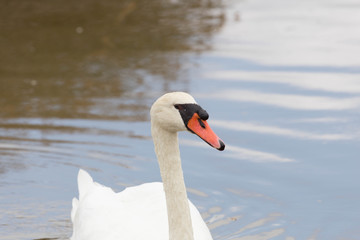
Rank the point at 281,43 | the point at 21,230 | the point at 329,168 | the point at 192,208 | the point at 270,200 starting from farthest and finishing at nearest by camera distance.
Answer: the point at 281,43
the point at 329,168
the point at 270,200
the point at 21,230
the point at 192,208

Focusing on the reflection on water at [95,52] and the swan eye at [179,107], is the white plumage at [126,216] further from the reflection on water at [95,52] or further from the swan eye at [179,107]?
the reflection on water at [95,52]

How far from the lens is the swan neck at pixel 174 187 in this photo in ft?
16.7

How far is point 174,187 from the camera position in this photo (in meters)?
5.13

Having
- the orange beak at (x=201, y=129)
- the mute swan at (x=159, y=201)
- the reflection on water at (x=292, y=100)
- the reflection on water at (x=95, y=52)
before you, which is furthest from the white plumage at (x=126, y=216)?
the reflection on water at (x=292, y=100)

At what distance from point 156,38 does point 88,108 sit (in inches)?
125

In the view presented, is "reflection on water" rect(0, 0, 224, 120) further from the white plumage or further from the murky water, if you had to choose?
the white plumage

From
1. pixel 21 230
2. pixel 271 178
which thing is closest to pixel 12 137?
pixel 21 230

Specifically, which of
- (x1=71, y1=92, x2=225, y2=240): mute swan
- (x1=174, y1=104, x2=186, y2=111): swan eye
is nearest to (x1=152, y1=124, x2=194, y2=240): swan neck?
(x1=71, y1=92, x2=225, y2=240): mute swan

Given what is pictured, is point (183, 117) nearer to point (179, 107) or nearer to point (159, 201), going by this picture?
point (179, 107)

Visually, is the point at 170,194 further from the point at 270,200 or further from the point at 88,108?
the point at 88,108

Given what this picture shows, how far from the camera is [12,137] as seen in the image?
28.6ft

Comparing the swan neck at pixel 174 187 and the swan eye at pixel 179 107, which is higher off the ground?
the swan eye at pixel 179 107

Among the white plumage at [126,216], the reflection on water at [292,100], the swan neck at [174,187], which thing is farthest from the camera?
the reflection on water at [292,100]

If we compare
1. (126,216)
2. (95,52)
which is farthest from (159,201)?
(95,52)
